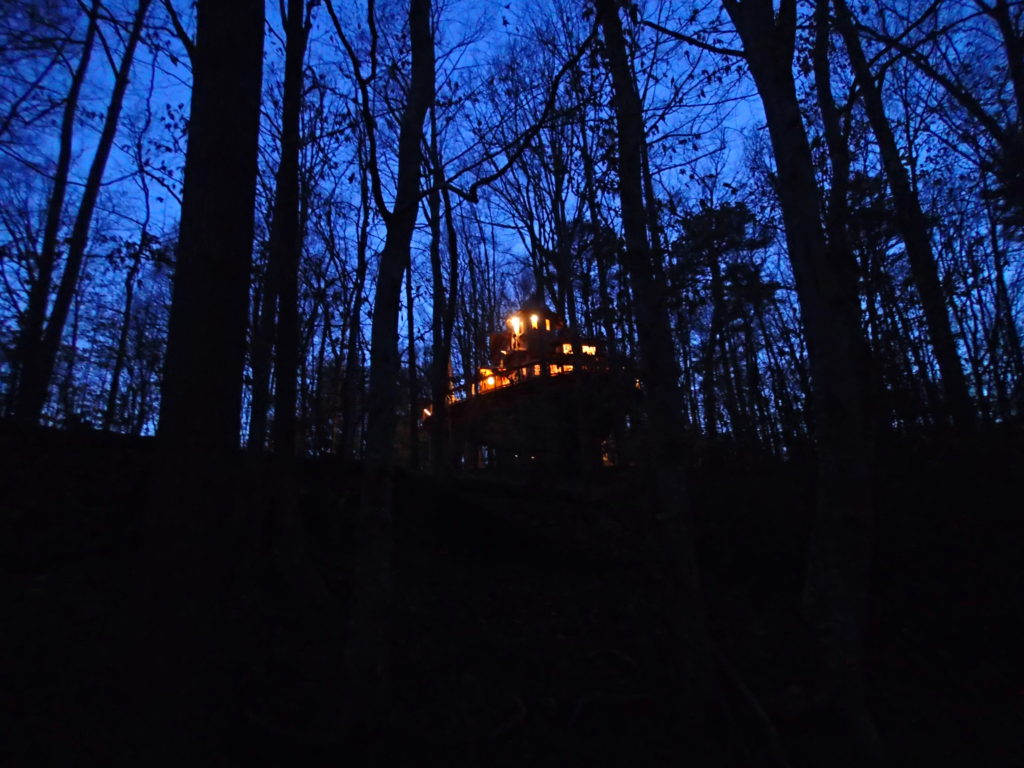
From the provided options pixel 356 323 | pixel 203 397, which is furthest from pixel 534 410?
pixel 203 397

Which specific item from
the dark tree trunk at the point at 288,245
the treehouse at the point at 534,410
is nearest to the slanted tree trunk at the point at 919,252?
the treehouse at the point at 534,410

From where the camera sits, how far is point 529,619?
748 cm

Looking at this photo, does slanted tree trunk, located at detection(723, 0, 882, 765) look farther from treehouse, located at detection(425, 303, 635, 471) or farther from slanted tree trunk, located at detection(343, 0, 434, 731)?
treehouse, located at detection(425, 303, 635, 471)

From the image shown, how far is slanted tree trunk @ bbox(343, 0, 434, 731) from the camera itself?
4.61m

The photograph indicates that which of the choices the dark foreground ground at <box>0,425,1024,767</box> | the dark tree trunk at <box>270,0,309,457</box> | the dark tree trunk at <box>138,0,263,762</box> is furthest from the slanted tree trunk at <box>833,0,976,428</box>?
the dark tree trunk at <box>138,0,263,762</box>

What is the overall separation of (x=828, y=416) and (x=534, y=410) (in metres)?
13.1

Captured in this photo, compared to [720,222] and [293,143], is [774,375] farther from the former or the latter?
[293,143]

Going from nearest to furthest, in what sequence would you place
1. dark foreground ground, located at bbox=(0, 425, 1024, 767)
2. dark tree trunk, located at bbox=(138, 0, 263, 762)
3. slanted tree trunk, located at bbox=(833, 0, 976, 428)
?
dark tree trunk, located at bbox=(138, 0, 263, 762), dark foreground ground, located at bbox=(0, 425, 1024, 767), slanted tree trunk, located at bbox=(833, 0, 976, 428)

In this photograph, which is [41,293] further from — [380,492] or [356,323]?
[380,492]

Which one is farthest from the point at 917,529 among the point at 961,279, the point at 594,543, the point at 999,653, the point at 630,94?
the point at 961,279

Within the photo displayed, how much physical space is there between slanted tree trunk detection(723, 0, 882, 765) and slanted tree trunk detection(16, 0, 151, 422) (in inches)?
353

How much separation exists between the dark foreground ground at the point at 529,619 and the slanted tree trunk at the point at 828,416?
643 millimetres

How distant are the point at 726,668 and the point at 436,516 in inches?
221

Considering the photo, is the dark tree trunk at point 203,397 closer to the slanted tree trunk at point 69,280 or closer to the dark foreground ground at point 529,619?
the dark foreground ground at point 529,619
